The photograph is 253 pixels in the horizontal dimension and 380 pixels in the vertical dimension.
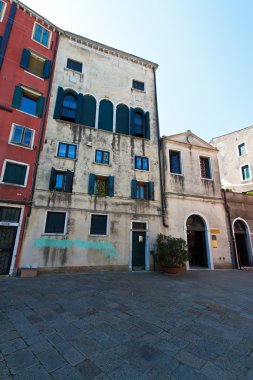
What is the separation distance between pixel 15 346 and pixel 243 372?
3.72m

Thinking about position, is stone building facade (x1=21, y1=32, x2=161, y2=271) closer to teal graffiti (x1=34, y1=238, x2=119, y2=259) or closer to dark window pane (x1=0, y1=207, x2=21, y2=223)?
teal graffiti (x1=34, y1=238, x2=119, y2=259)

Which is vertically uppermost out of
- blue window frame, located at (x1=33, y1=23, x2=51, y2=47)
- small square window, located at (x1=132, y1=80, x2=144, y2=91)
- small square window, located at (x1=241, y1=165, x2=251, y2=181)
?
blue window frame, located at (x1=33, y1=23, x2=51, y2=47)

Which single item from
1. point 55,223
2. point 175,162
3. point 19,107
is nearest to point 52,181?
point 55,223

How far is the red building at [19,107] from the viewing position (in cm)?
987

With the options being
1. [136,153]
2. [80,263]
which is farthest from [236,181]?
[80,263]

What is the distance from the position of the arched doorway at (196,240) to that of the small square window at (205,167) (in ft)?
12.2

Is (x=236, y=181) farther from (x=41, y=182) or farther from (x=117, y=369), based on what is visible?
(x=117, y=369)

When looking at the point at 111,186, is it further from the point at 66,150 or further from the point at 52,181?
the point at 66,150

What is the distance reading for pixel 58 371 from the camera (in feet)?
8.61

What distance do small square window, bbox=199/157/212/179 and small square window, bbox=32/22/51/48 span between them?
50.6 feet

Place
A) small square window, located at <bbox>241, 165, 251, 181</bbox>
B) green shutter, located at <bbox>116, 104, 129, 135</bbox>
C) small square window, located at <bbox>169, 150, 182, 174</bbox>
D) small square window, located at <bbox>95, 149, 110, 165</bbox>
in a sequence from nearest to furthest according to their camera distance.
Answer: small square window, located at <bbox>95, 149, 110, 165</bbox>, green shutter, located at <bbox>116, 104, 129, 135</bbox>, small square window, located at <bbox>169, 150, 182, 174</bbox>, small square window, located at <bbox>241, 165, 251, 181</bbox>

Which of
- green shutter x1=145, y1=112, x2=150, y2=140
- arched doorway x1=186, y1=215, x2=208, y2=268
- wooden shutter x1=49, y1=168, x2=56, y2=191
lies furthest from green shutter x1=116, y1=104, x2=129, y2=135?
arched doorway x1=186, y1=215, x2=208, y2=268

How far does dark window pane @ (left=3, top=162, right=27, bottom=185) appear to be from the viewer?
10.2 meters

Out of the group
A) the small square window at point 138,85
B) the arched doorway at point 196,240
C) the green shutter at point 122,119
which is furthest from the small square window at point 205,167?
the small square window at point 138,85
